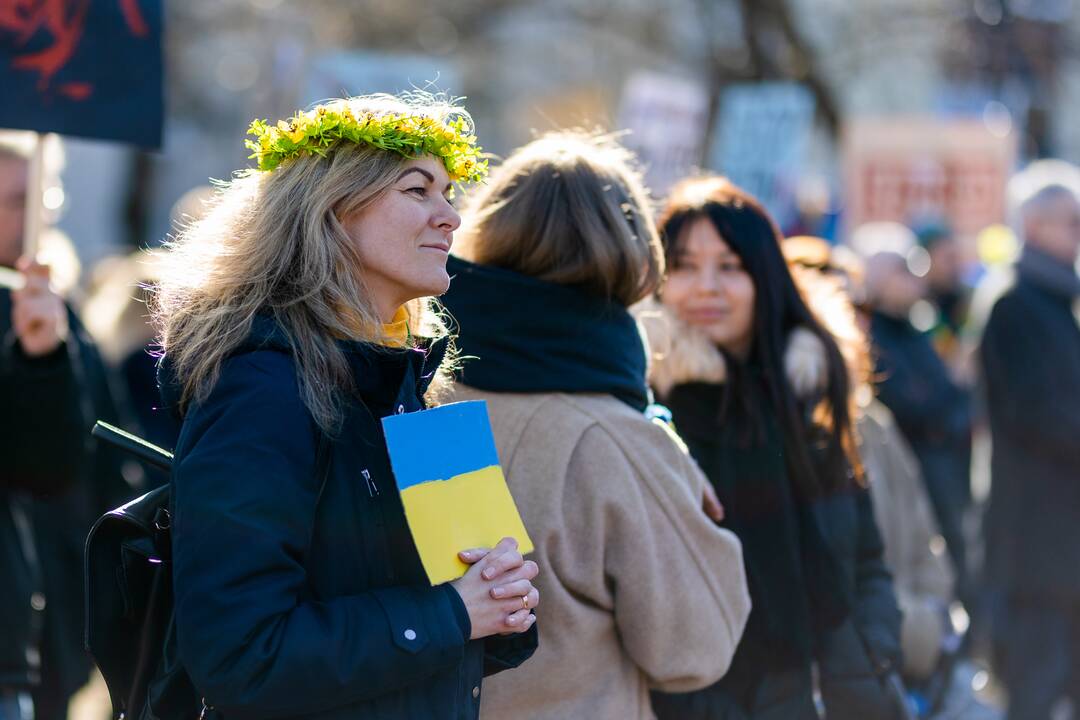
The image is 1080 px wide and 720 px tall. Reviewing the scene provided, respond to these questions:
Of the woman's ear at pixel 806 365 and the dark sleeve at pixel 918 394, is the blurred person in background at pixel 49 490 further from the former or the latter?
the dark sleeve at pixel 918 394

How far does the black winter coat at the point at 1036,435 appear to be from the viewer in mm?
5211

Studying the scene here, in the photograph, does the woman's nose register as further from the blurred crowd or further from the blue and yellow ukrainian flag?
the blue and yellow ukrainian flag

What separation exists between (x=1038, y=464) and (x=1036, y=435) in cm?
16

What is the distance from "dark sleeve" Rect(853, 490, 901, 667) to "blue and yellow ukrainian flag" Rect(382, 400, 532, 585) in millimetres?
1394

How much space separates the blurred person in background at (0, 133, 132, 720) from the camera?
3467 mm

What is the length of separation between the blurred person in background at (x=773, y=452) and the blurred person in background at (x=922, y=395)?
3270 millimetres

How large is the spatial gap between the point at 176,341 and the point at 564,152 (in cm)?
102

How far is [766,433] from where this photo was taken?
331cm

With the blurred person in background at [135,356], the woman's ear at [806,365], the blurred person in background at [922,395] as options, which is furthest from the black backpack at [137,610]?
the blurred person in background at [922,395]

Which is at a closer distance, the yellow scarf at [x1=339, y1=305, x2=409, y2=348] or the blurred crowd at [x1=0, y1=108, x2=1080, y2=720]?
the yellow scarf at [x1=339, y1=305, x2=409, y2=348]

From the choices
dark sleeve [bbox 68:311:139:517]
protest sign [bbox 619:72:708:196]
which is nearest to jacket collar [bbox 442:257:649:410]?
dark sleeve [bbox 68:311:139:517]

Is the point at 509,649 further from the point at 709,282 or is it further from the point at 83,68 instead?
the point at 83,68

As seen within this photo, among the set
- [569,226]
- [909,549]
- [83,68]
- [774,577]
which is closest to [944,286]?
[909,549]

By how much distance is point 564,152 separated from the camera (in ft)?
9.49
